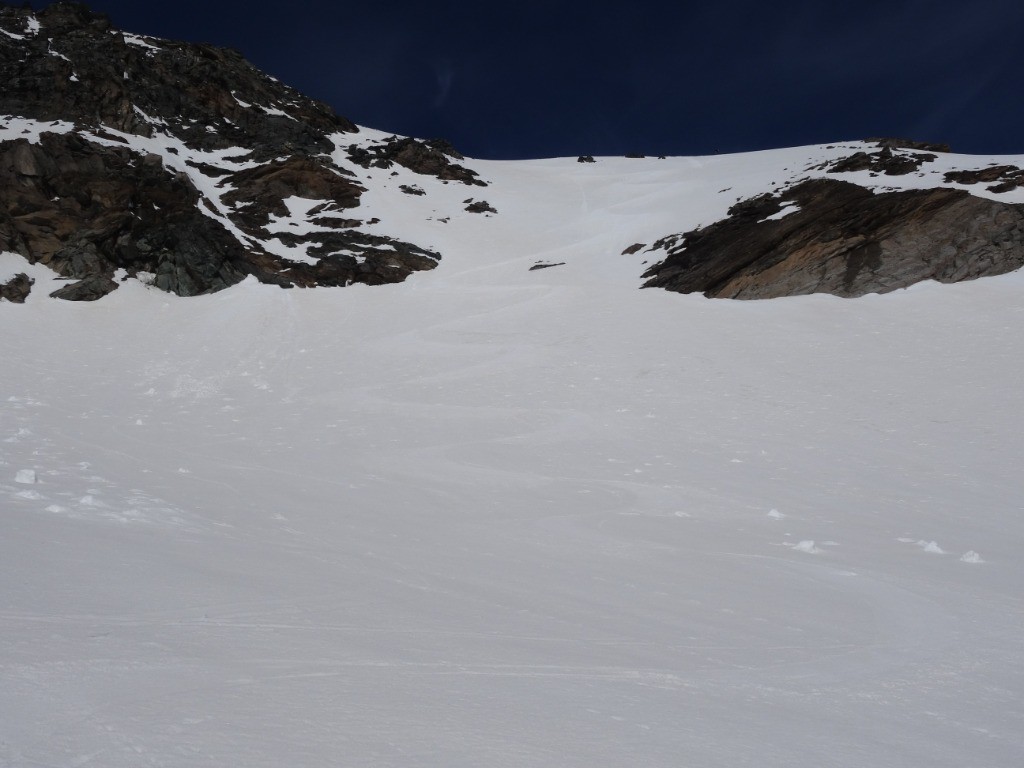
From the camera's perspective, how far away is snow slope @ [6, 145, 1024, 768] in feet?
8.34

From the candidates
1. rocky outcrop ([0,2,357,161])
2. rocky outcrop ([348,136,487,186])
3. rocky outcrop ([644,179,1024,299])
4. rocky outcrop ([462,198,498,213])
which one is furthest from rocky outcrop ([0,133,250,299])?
rocky outcrop ([348,136,487,186])

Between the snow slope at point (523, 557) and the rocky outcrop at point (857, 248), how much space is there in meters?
4.96

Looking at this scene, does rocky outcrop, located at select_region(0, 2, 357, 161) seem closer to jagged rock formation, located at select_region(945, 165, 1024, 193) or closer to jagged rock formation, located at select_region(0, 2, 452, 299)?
jagged rock formation, located at select_region(0, 2, 452, 299)

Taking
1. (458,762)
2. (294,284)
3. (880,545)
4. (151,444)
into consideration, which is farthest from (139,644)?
Result: (294,284)

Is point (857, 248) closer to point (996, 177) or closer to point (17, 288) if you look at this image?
point (996, 177)

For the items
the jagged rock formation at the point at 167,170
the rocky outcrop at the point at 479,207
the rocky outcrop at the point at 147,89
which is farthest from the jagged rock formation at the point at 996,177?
the rocky outcrop at the point at 147,89

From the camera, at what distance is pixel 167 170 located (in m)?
37.5

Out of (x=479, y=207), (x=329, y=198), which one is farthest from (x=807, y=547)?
(x=479, y=207)

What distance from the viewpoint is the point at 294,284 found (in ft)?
111

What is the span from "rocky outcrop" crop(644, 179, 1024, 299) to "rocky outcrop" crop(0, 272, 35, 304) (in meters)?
28.9

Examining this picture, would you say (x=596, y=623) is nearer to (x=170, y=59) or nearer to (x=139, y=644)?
(x=139, y=644)

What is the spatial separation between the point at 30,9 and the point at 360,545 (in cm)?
7452

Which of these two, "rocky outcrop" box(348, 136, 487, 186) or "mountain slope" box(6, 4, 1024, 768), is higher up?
"rocky outcrop" box(348, 136, 487, 186)

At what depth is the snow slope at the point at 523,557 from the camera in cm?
254
